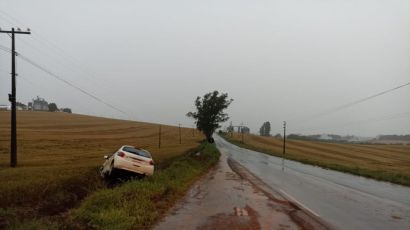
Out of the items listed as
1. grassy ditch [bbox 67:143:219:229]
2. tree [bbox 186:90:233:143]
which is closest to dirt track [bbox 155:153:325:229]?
grassy ditch [bbox 67:143:219:229]

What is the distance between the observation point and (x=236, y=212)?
12.6 m

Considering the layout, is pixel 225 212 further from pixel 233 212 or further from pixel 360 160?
pixel 360 160

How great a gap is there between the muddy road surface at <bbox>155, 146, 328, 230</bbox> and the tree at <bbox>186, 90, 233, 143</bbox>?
70267 millimetres

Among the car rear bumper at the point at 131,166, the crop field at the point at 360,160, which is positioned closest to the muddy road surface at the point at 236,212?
the car rear bumper at the point at 131,166

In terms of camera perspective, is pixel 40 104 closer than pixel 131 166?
No

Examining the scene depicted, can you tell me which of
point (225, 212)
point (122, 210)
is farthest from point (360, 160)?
point (122, 210)

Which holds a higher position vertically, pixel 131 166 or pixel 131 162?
pixel 131 162

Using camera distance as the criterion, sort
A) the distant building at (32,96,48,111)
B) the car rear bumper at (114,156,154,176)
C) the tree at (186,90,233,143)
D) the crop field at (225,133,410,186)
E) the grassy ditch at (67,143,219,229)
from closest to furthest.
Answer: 1. the grassy ditch at (67,143,219,229)
2. the car rear bumper at (114,156,154,176)
3. the crop field at (225,133,410,186)
4. the tree at (186,90,233,143)
5. the distant building at (32,96,48,111)

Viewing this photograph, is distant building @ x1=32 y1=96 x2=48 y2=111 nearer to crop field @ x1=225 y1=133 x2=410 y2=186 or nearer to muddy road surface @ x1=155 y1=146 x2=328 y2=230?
crop field @ x1=225 y1=133 x2=410 y2=186

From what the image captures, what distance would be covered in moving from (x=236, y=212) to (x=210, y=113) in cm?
7637

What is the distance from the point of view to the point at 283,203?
49.2 ft

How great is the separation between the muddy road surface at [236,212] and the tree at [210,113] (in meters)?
70.3

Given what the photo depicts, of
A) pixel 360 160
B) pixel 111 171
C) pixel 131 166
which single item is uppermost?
pixel 131 166

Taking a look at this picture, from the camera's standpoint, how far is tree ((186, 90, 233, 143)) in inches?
3484
